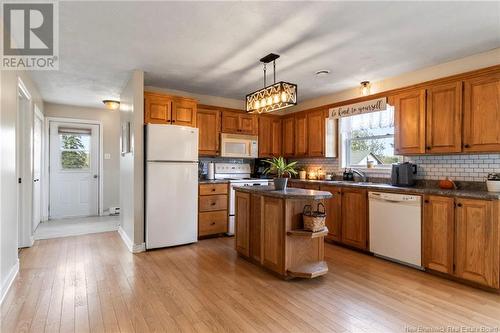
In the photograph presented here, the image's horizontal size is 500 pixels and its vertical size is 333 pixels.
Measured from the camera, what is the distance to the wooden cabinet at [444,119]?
9.89 ft

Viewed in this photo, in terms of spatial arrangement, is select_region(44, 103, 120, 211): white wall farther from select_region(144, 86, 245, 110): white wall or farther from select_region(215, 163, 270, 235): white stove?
select_region(215, 163, 270, 235): white stove

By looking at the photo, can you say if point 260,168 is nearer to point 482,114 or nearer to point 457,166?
point 457,166

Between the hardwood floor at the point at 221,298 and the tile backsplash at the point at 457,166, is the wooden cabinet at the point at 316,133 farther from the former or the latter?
the hardwood floor at the point at 221,298

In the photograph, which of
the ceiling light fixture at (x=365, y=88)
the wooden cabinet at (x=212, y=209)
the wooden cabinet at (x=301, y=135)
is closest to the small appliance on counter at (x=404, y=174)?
the ceiling light fixture at (x=365, y=88)

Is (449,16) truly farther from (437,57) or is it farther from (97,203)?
(97,203)

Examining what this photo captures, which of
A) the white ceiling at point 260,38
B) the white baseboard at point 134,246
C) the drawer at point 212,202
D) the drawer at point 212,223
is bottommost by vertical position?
the white baseboard at point 134,246

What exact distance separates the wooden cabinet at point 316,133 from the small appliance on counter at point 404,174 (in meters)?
1.31

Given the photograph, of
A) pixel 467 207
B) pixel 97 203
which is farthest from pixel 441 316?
pixel 97 203

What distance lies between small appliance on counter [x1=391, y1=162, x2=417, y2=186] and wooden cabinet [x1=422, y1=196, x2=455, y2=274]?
0.53 meters

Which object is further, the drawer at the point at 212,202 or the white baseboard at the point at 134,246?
the drawer at the point at 212,202

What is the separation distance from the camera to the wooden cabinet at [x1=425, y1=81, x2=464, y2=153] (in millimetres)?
3016

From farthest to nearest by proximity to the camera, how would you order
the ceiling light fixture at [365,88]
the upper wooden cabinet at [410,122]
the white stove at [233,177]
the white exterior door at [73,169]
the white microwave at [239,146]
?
the white exterior door at [73,169] → the white microwave at [239,146] → the white stove at [233,177] → the ceiling light fixture at [365,88] → the upper wooden cabinet at [410,122]

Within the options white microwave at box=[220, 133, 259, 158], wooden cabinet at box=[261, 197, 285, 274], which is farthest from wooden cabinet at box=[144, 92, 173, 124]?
wooden cabinet at box=[261, 197, 285, 274]

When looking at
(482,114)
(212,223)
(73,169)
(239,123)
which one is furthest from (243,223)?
(73,169)
